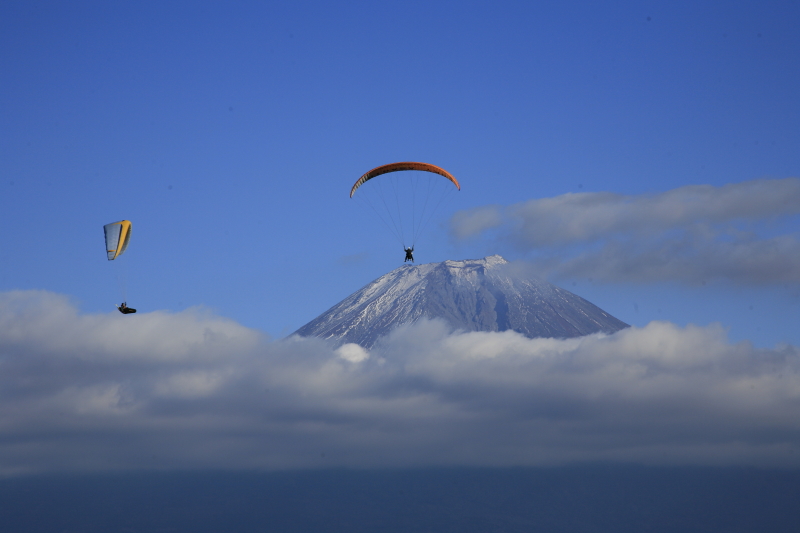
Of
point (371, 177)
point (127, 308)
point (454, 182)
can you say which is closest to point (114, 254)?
point (127, 308)

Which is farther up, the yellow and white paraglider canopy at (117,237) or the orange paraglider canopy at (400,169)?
the orange paraglider canopy at (400,169)

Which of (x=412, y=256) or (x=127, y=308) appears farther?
(x=412, y=256)

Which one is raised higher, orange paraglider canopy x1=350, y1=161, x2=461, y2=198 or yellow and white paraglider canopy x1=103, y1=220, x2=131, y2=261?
orange paraglider canopy x1=350, y1=161, x2=461, y2=198

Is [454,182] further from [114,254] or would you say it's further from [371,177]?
[114,254]

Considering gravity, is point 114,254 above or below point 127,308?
above

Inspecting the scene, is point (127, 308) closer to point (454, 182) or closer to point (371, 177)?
point (371, 177)

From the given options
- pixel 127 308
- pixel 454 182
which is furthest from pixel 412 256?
pixel 127 308

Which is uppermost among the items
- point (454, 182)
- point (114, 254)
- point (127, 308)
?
point (454, 182)

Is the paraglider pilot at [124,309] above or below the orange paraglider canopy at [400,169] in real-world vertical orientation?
below
